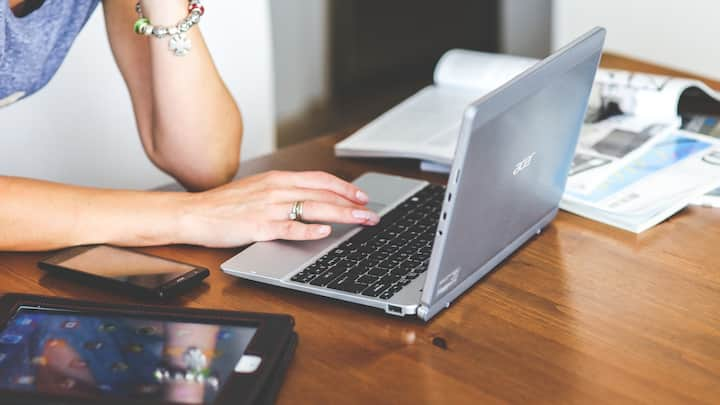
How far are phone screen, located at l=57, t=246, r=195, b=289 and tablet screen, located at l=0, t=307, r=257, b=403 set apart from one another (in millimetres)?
101

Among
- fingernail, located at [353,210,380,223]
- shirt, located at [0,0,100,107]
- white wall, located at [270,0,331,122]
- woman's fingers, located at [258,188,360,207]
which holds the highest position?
shirt, located at [0,0,100,107]

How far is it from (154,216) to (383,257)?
274 mm

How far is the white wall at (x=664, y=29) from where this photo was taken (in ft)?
8.35

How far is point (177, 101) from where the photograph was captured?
1250mm

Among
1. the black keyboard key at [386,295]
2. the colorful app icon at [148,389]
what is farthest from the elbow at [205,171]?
the colorful app icon at [148,389]

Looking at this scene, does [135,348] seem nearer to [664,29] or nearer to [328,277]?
[328,277]

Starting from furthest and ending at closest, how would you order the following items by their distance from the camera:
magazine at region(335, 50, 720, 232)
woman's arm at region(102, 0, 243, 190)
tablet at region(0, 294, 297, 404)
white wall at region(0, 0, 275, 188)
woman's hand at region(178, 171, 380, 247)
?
white wall at region(0, 0, 275, 188) < woman's arm at region(102, 0, 243, 190) < magazine at region(335, 50, 720, 232) < woman's hand at region(178, 171, 380, 247) < tablet at region(0, 294, 297, 404)

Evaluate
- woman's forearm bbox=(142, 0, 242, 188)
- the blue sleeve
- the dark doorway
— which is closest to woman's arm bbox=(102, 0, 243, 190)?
woman's forearm bbox=(142, 0, 242, 188)

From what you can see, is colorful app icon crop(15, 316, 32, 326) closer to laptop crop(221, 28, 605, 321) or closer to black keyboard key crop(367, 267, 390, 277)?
laptop crop(221, 28, 605, 321)

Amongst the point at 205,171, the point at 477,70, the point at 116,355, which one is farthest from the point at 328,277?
the point at 477,70

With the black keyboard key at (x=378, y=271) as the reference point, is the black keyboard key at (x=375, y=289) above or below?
below

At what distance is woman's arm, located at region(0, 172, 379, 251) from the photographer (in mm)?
1000

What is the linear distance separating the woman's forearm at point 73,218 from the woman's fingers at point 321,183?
13cm

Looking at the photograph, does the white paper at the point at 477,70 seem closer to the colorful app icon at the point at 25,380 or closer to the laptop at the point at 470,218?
the laptop at the point at 470,218
